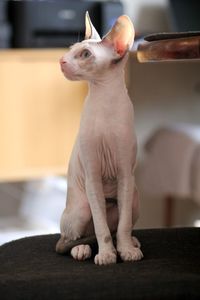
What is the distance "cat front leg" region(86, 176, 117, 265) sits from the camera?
1.07 m

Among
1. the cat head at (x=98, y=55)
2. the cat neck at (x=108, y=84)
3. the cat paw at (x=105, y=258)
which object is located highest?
the cat head at (x=98, y=55)

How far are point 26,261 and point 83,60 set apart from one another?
1.20 ft

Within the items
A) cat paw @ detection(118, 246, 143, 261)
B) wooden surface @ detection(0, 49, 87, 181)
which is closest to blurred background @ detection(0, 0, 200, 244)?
wooden surface @ detection(0, 49, 87, 181)

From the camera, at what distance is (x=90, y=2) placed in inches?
104

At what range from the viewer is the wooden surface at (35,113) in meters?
2.42

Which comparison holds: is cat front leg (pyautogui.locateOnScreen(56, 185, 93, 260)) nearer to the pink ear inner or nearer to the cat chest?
the cat chest

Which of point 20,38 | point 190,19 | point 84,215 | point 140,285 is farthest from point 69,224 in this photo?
point 190,19

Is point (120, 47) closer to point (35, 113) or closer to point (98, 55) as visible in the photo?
point (98, 55)

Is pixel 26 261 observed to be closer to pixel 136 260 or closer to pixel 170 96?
pixel 136 260

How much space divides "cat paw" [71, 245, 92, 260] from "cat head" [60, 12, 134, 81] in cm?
30

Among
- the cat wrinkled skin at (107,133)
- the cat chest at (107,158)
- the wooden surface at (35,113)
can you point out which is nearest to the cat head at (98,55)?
the cat wrinkled skin at (107,133)

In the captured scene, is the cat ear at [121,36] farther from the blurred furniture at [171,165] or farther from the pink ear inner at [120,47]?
the blurred furniture at [171,165]

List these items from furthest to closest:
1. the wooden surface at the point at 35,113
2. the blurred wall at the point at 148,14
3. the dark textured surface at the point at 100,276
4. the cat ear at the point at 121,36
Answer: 1. the blurred wall at the point at 148,14
2. the wooden surface at the point at 35,113
3. the cat ear at the point at 121,36
4. the dark textured surface at the point at 100,276

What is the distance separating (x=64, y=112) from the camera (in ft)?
8.18
